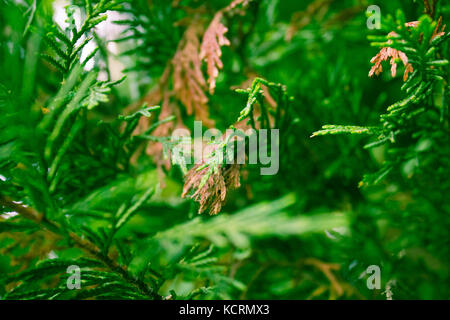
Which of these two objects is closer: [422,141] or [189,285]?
[422,141]

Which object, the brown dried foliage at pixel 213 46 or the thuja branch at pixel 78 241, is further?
the brown dried foliage at pixel 213 46

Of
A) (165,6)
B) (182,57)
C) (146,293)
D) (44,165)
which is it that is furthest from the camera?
(165,6)

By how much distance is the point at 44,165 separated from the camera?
64 cm

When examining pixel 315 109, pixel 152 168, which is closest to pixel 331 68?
pixel 315 109

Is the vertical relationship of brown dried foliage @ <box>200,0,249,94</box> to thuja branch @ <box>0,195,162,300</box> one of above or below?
above

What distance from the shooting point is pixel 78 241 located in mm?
699

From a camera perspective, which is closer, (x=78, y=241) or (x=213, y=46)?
(x=78, y=241)

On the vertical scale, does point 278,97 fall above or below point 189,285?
above

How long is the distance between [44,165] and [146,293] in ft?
1.18

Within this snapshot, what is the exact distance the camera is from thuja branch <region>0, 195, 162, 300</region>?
25.4 inches

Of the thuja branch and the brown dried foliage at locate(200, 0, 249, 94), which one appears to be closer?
the thuja branch

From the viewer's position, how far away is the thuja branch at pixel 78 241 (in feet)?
2.11

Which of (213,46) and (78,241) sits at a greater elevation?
(213,46)
